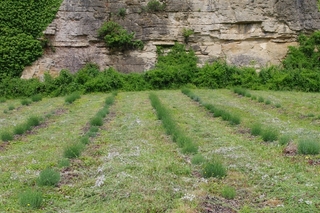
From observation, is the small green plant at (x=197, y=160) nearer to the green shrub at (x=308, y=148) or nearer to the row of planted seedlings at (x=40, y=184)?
the green shrub at (x=308, y=148)

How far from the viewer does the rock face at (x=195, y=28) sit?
81.9 ft

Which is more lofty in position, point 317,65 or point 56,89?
point 317,65

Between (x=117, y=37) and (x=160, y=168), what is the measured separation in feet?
62.8

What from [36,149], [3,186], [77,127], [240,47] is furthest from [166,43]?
[3,186]

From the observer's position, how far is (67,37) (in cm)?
2481

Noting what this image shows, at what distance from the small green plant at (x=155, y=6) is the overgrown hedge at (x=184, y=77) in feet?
9.62

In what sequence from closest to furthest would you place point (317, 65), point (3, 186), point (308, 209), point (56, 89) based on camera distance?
point (308, 209)
point (3, 186)
point (56, 89)
point (317, 65)

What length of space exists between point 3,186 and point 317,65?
2351 centimetres

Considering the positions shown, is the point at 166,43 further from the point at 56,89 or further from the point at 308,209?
the point at 308,209

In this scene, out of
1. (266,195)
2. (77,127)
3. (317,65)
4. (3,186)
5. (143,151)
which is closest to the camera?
(266,195)

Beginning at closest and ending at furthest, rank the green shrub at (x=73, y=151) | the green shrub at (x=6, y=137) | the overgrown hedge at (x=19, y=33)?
the green shrub at (x=73, y=151) < the green shrub at (x=6, y=137) < the overgrown hedge at (x=19, y=33)

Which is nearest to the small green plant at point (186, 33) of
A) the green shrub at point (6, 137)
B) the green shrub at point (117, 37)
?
the green shrub at point (117, 37)

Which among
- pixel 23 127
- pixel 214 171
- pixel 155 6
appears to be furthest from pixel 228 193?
pixel 155 6

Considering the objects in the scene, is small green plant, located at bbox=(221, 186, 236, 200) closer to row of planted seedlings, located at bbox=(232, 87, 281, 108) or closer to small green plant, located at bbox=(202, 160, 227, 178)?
small green plant, located at bbox=(202, 160, 227, 178)
